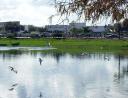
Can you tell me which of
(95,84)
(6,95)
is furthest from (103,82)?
(6,95)

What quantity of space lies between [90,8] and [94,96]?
16371 mm

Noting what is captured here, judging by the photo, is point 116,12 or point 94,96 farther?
point 94,96

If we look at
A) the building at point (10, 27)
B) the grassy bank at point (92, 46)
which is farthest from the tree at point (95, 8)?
the building at point (10, 27)

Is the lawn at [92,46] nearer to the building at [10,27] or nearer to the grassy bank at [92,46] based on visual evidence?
the grassy bank at [92,46]

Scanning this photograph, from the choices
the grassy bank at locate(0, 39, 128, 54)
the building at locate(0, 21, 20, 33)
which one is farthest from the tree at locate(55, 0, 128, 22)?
the building at locate(0, 21, 20, 33)

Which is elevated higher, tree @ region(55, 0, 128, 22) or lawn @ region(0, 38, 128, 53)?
tree @ region(55, 0, 128, 22)

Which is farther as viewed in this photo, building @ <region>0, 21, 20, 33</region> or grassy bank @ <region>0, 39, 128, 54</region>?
building @ <region>0, 21, 20, 33</region>

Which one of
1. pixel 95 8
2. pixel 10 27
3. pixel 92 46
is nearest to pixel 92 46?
pixel 92 46

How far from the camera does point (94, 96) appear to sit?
2002cm

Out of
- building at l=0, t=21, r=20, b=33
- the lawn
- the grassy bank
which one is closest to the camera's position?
the lawn

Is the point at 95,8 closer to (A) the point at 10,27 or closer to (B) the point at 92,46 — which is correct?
(B) the point at 92,46

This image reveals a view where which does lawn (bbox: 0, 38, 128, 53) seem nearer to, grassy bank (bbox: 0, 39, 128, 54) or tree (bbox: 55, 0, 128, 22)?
grassy bank (bbox: 0, 39, 128, 54)

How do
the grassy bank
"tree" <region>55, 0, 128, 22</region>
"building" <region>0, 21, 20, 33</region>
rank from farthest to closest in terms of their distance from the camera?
"building" <region>0, 21, 20, 33</region> → the grassy bank → "tree" <region>55, 0, 128, 22</region>

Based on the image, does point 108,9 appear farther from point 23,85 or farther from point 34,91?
point 23,85
